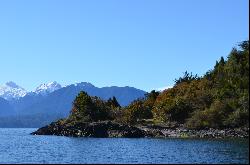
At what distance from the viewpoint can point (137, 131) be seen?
15225 centimetres

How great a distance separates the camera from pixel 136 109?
17625cm

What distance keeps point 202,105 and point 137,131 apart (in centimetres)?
2344

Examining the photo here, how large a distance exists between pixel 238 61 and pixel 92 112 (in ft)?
259

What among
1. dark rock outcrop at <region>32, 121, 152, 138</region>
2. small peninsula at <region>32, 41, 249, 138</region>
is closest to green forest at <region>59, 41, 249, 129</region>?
small peninsula at <region>32, 41, 249, 138</region>

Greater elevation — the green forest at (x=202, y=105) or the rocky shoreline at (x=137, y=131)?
the green forest at (x=202, y=105)

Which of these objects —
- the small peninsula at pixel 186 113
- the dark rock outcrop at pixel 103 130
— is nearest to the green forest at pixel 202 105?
the small peninsula at pixel 186 113

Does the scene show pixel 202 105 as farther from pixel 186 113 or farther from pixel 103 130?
pixel 103 130

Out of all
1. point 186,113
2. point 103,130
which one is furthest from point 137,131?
point 186,113

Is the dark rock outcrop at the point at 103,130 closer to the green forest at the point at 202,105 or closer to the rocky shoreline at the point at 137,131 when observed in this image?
the rocky shoreline at the point at 137,131

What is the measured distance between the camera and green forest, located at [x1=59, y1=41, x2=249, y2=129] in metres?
113

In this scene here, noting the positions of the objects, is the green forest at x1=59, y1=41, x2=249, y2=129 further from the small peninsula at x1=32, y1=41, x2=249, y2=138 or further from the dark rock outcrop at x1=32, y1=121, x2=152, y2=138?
the dark rock outcrop at x1=32, y1=121, x2=152, y2=138

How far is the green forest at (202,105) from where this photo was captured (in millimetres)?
112738

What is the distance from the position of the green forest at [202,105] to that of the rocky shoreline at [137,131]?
3416 mm

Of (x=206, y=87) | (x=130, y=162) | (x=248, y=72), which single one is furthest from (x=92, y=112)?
(x=130, y=162)
